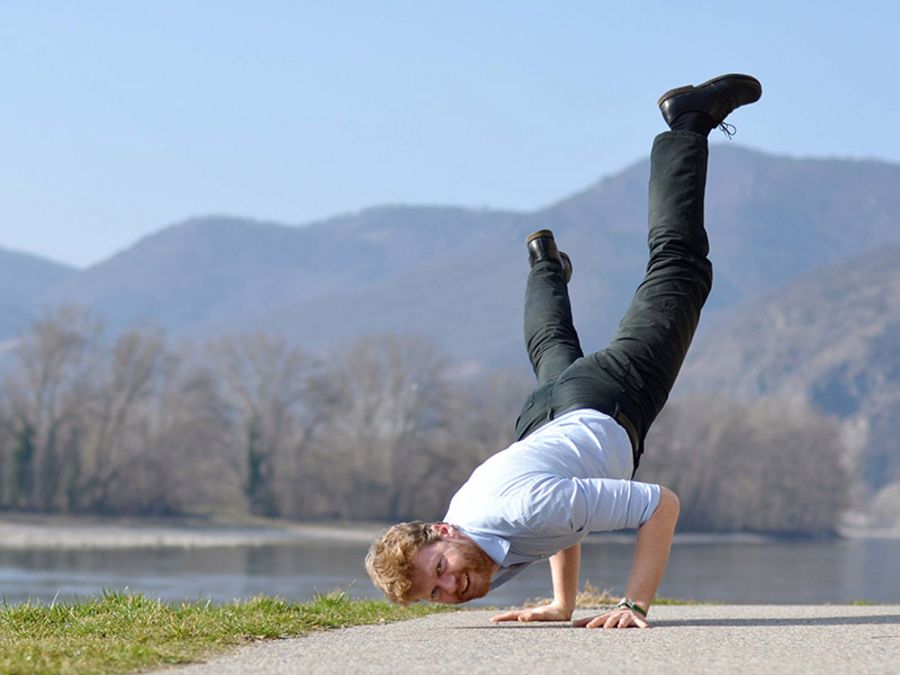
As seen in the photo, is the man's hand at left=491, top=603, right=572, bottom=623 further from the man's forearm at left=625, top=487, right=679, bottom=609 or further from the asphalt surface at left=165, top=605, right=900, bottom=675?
the man's forearm at left=625, top=487, right=679, bottom=609

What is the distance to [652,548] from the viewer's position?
20.2 ft

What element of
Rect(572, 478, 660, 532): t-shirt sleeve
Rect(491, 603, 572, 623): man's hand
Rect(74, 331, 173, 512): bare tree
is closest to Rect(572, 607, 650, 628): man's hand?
Rect(572, 478, 660, 532): t-shirt sleeve

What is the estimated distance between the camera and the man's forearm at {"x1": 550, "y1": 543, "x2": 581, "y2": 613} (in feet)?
23.0

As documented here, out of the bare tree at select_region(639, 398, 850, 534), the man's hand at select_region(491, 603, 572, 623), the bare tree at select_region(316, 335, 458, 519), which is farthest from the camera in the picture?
the bare tree at select_region(639, 398, 850, 534)

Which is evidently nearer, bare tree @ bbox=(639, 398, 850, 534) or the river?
the river

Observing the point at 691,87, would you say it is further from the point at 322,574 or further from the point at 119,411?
the point at 119,411

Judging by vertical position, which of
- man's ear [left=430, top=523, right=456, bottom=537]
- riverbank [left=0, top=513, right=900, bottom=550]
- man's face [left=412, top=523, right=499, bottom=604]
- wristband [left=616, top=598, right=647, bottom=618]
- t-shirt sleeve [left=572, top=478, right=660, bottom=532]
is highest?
t-shirt sleeve [left=572, top=478, right=660, bottom=532]

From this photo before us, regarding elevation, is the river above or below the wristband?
below

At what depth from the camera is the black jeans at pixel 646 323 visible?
6.76 m

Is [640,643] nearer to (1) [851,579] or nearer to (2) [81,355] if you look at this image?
(1) [851,579]

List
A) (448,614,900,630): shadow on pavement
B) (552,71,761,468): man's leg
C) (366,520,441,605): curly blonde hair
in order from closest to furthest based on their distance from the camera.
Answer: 1. (366,520,441,605): curly blonde hair
2. (448,614,900,630): shadow on pavement
3. (552,71,761,468): man's leg

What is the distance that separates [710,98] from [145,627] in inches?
163

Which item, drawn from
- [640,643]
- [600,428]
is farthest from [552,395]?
[640,643]

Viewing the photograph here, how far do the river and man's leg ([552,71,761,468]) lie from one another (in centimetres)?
1843
